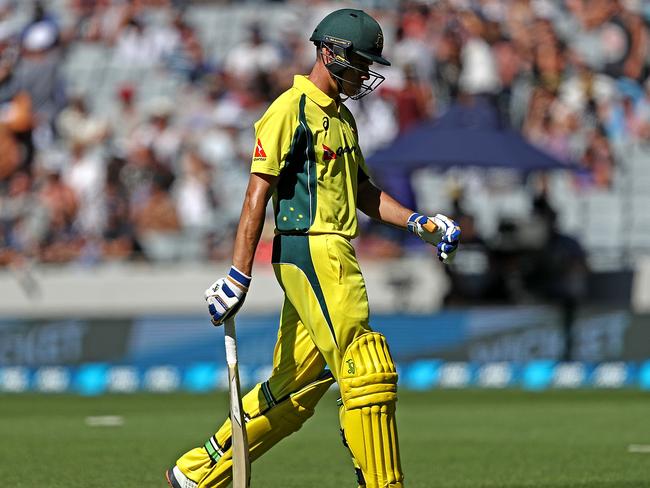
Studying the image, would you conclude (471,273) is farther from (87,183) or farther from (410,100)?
(87,183)

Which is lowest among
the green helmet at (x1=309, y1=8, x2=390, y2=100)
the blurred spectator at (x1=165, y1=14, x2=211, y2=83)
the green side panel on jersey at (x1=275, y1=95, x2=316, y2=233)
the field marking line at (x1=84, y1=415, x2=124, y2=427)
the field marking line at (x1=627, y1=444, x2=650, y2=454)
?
the field marking line at (x1=84, y1=415, x2=124, y2=427)

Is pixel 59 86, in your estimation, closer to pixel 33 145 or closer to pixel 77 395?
pixel 33 145

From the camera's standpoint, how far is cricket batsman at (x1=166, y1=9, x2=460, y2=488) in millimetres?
5258

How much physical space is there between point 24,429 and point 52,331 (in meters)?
4.16

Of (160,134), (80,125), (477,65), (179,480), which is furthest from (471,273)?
(179,480)

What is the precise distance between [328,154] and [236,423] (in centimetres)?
106

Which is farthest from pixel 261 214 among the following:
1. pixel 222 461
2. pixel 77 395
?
pixel 77 395

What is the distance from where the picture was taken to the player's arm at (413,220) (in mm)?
5500

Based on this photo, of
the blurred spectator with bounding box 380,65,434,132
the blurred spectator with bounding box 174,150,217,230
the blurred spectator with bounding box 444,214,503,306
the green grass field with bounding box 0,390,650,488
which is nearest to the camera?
the green grass field with bounding box 0,390,650,488

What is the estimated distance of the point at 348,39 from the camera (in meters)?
5.48

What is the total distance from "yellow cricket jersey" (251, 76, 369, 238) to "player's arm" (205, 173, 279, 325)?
0.21 feet

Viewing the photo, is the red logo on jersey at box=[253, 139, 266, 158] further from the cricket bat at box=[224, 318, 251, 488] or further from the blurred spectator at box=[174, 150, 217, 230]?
the blurred spectator at box=[174, 150, 217, 230]

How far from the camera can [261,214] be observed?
5340 millimetres

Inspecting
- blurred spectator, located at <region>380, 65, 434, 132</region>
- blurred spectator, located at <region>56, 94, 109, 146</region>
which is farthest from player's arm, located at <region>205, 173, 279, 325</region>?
blurred spectator, located at <region>56, 94, 109, 146</region>
